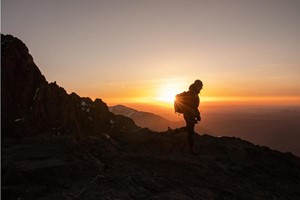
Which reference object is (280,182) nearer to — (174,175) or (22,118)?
(174,175)

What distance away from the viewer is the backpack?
16.6 meters

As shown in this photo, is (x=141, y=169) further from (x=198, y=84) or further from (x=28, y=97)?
(x=28, y=97)

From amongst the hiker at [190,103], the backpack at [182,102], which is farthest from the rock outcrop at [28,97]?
the hiker at [190,103]

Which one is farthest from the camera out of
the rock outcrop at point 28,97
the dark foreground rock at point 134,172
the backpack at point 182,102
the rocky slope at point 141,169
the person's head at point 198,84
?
the rock outcrop at point 28,97

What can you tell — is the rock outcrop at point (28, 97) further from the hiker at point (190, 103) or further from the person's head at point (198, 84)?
the person's head at point (198, 84)

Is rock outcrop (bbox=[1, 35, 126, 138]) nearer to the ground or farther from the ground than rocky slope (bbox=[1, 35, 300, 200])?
farther from the ground

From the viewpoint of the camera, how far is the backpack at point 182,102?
1659cm

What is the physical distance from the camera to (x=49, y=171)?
1203 centimetres

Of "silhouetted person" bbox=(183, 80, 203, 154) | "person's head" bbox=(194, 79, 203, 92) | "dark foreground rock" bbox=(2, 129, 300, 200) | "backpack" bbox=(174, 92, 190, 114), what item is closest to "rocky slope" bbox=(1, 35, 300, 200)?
"dark foreground rock" bbox=(2, 129, 300, 200)

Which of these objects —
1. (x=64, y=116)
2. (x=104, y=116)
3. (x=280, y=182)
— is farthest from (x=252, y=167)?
(x=104, y=116)

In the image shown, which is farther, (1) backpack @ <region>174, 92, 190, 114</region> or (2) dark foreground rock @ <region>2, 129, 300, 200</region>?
(1) backpack @ <region>174, 92, 190, 114</region>

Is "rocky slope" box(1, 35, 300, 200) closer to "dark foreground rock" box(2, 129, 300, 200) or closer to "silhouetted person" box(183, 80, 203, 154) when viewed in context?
"dark foreground rock" box(2, 129, 300, 200)

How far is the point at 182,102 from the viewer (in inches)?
658

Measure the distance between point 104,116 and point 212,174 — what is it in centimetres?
12202
